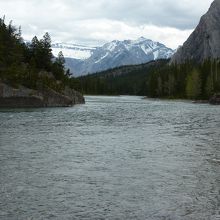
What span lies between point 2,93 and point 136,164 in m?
76.6

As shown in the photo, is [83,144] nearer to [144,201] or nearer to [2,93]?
[144,201]

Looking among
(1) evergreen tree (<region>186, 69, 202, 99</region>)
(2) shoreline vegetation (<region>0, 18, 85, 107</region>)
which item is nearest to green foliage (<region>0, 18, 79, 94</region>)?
(2) shoreline vegetation (<region>0, 18, 85, 107</region>)

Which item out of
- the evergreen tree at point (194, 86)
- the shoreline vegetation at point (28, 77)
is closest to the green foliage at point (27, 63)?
the shoreline vegetation at point (28, 77)

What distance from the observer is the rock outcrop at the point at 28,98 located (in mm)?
100500

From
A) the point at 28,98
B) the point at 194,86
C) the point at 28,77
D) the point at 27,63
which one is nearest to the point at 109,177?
the point at 28,98

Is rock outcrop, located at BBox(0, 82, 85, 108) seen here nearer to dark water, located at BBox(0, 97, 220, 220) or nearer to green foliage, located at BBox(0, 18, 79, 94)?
green foliage, located at BBox(0, 18, 79, 94)

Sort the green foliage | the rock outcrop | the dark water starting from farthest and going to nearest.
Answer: the green foliage → the rock outcrop → the dark water

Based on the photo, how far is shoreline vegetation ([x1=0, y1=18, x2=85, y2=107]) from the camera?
102 meters

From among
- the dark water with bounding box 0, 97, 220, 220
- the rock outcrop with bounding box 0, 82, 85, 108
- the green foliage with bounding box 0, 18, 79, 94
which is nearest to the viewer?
the dark water with bounding box 0, 97, 220, 220

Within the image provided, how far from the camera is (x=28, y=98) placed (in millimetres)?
104062

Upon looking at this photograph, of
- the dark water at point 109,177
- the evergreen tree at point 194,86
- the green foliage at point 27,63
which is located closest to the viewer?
the dark water at point 109,177

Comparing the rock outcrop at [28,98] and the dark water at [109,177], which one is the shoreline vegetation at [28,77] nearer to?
the rock outcrop at [28,98]

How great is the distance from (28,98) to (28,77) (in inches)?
304

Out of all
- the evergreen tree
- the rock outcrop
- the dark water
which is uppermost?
the evergreen tree
